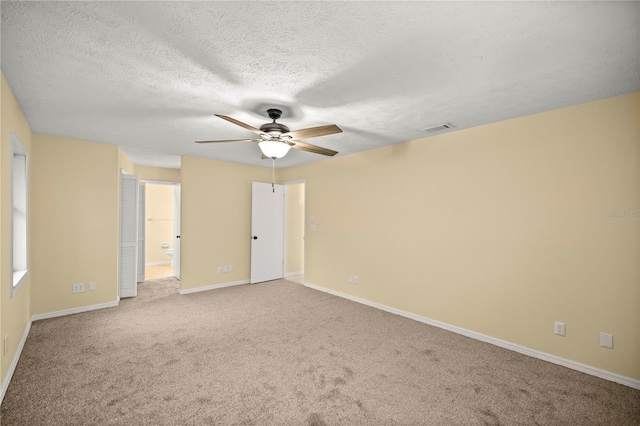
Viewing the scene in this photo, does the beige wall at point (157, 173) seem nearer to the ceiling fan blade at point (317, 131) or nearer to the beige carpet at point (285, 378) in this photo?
the beige carpet at point (285, 378)

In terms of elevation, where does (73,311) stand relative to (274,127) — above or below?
below

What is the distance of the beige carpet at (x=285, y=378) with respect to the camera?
2016mm

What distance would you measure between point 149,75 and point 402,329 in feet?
11.8

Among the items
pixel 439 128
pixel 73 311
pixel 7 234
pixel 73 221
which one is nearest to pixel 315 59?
pixel 439 128

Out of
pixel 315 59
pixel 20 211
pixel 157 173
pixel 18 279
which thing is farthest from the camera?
pixel 157 173

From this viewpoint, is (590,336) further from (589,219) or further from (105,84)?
(105,84)

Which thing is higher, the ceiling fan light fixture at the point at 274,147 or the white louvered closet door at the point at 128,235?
the ceiling fan light fixture at the point at 274,147

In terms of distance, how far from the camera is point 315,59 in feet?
6.22

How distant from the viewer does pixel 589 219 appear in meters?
2.59

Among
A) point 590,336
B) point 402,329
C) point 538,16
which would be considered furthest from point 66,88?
point 590,336

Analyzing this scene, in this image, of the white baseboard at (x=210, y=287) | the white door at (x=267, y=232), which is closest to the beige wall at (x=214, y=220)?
the white baseboard at (x=210, y=287)

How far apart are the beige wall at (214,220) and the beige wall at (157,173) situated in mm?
1593

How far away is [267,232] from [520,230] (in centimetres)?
437

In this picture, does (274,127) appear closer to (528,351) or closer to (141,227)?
(528,351)
